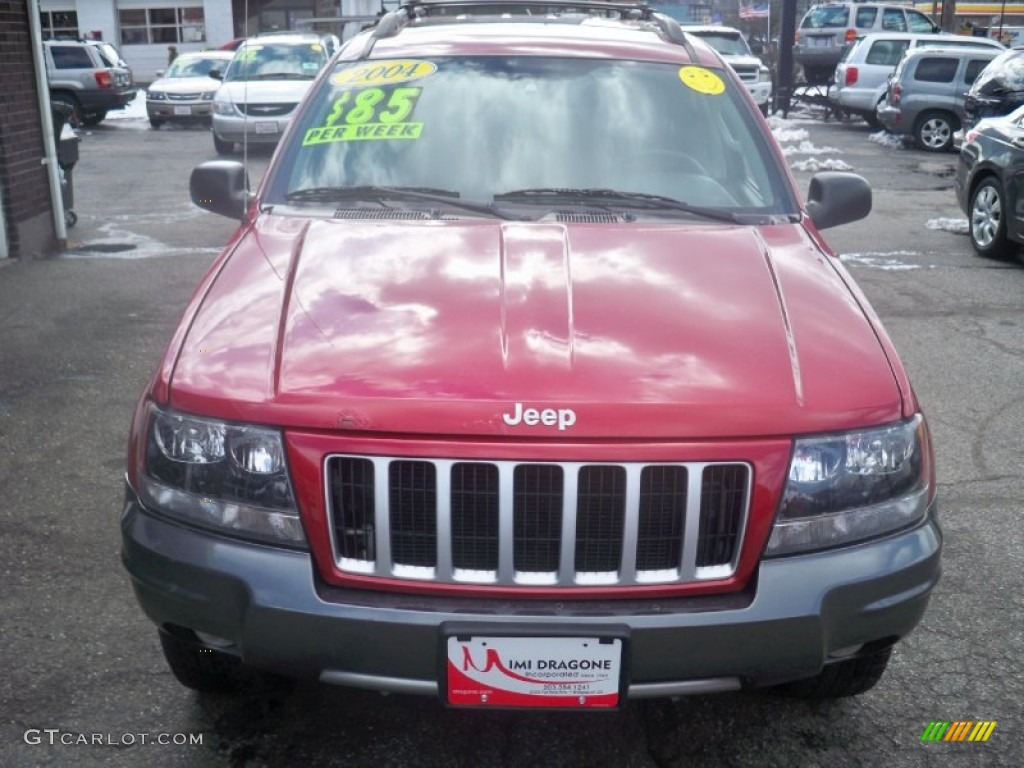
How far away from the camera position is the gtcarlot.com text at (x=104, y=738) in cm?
311

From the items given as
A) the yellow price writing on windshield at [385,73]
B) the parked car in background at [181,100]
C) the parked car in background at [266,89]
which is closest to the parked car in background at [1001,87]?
the parked car in background at [266,89]

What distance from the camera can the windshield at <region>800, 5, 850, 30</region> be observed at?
2800 cm

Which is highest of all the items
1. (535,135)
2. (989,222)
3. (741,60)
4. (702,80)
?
(702,80)

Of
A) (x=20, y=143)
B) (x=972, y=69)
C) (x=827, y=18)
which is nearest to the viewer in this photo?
(x=20, y=143)

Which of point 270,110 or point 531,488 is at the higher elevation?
point 531,488

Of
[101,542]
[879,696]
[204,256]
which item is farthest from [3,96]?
[879,696]

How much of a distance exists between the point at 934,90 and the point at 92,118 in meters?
16.6

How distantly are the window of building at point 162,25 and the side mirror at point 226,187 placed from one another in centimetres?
3752

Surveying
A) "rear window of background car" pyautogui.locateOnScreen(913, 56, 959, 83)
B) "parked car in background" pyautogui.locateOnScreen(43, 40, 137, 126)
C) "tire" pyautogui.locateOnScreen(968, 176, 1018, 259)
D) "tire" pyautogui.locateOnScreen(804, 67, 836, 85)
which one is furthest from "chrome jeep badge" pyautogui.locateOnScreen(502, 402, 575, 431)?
"tire" pyautogui.locateOnScreen(804, 67, 836, 85)

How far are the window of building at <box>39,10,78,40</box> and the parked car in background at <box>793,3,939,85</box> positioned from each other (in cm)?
2446

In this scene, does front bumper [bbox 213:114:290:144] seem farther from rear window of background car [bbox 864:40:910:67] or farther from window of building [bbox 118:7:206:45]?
window of building [bbox 118:7:206:45]

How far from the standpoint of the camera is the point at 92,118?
79.7ft

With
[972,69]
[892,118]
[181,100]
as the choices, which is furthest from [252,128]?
[972,69]

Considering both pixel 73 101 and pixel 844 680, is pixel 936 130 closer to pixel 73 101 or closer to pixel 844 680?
pixel 73 101
